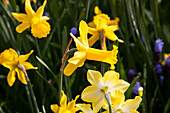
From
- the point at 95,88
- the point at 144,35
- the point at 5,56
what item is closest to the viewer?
the point at 95,88

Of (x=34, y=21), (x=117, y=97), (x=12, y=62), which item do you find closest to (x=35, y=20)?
(x=34, y=21)

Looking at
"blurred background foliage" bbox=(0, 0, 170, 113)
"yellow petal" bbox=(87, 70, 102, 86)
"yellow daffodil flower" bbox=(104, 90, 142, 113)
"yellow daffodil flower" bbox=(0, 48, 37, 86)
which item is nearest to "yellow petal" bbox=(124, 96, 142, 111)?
"yellow daffodil flower" bbox=(104, 90, 142, 113)

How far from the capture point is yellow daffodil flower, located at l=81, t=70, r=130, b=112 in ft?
2.07

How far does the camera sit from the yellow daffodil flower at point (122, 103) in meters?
0.65

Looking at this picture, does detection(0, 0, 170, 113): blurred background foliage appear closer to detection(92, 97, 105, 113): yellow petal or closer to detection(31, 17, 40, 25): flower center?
detection(31, 17, 40, 25): flower center

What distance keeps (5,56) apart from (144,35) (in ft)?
3.10

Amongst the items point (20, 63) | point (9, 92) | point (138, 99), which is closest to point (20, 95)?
point (9, 92)

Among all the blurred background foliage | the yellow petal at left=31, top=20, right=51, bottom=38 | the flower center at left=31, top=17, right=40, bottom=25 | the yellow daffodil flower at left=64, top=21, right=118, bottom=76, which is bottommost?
the blurred background foliage

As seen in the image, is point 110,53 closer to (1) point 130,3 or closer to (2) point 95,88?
(2) point 95,88

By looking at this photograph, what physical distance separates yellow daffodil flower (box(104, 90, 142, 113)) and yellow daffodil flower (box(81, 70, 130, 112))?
0.8 inches

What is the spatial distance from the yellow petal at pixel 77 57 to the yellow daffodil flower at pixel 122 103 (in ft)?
0.41

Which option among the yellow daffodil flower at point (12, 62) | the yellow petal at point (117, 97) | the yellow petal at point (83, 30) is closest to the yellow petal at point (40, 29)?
the yellow daffodil flower at point (12, 62)

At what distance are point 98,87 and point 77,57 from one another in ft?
0.30

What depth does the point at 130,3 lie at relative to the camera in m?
1.38
